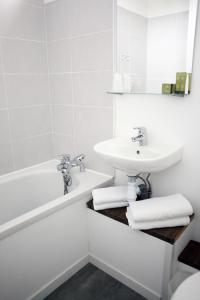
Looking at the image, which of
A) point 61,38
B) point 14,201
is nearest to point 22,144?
point 14,201

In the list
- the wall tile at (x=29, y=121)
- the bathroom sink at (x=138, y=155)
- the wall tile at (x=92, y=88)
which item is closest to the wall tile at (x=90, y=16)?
the wall tile at (x=92, y=88)

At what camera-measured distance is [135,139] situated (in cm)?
160

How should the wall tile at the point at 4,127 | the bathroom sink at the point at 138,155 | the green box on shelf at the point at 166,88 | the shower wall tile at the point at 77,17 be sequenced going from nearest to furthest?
1. the bathroom sink at the point at 138,155
2. the green box on shelf at the point at 166,88
3. the shower wall tile at the point at 77,17
4. the wall tile at the point at 4,127

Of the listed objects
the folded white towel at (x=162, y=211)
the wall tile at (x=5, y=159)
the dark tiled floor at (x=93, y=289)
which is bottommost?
the dark tiled floor at (x=93, y=289)

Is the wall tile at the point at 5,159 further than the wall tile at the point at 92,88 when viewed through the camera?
Yes

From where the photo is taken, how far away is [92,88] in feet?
6.14

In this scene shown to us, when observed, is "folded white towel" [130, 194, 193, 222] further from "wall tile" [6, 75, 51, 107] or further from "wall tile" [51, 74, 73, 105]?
"wall tile" [6, 75, 51, 107]

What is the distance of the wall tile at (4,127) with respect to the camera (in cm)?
190

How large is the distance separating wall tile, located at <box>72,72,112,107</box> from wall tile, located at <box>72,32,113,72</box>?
52 millimetres

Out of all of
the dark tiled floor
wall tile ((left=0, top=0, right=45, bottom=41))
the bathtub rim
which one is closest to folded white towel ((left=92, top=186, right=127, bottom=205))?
the bathtub rim

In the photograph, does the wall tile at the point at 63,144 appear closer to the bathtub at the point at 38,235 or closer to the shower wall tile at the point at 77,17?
the bathtub at the point at 38,235

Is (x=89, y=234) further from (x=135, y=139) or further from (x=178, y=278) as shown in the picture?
(x=135, y=139)

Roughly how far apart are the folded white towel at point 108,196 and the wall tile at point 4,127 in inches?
34.7

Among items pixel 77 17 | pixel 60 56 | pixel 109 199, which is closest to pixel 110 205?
pixel 109 199
